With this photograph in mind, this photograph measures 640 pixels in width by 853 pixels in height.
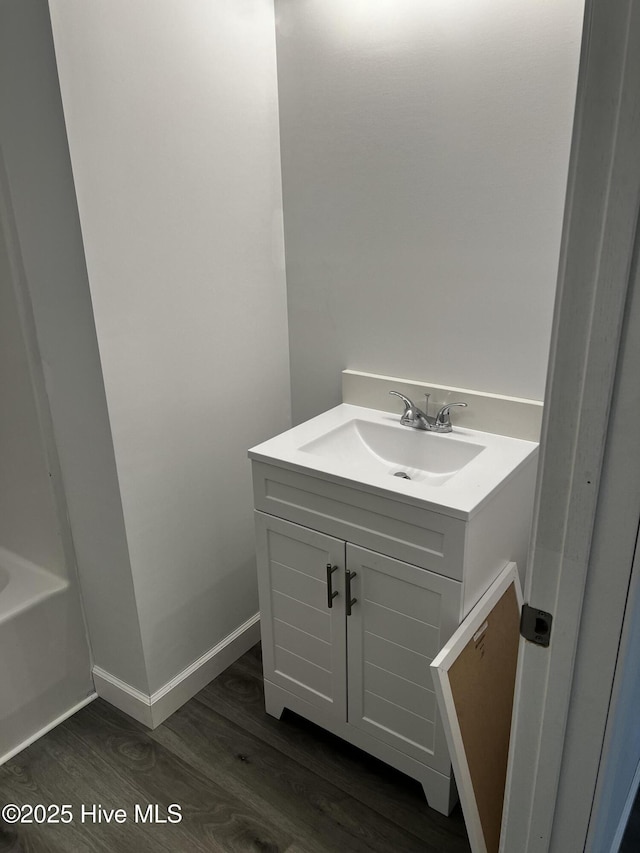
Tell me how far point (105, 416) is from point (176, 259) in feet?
1.58

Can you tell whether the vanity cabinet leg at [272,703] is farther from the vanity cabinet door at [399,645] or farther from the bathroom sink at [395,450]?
the bathroom sink at [395,450]

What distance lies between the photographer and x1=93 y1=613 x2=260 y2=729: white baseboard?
6.45 ft

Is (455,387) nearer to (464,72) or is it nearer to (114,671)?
(464,72)

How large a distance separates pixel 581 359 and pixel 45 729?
1.96m

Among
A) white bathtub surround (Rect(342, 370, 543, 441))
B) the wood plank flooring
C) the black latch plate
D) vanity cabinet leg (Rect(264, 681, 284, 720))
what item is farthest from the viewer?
vanity cabinet leg (Rect(264, 681, 284, 720))

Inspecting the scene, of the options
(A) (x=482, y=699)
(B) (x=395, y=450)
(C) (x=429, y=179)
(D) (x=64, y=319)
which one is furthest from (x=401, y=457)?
(D) (x=64, y=319)

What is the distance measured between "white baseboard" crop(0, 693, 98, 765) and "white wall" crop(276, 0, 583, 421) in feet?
4.51

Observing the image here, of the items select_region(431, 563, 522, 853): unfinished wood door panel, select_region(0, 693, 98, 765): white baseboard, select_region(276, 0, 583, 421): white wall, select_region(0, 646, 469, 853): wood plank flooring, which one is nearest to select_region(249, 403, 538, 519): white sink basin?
select_region(276, 0, 583, 421): white wall

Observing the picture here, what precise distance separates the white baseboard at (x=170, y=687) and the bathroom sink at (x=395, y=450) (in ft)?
2.69

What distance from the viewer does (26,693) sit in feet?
6.24

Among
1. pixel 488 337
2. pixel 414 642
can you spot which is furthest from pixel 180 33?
pixel 414 642

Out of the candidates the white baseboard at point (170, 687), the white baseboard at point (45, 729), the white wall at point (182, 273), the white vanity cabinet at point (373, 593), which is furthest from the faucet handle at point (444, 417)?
the white baseboard at point (45, 729)

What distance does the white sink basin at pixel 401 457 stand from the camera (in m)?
1.48

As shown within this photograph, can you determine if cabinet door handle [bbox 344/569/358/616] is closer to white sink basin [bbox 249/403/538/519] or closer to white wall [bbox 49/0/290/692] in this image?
white sink basin [bbox 249/403/538/519]
